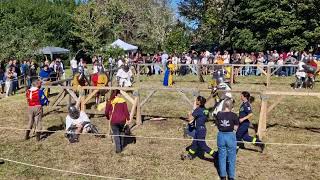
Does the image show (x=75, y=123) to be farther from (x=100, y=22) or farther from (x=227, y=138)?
(x=100, y=22)

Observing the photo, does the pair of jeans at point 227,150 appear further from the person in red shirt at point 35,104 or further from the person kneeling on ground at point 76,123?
the person in red shirt at point 35,104

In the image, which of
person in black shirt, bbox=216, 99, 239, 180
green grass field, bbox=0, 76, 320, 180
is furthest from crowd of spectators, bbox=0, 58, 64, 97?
person in black shirt, bbox=216, 99, 239, 180

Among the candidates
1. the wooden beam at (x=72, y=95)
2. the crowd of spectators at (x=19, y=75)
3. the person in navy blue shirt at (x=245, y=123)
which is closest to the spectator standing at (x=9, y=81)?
the crowd of spectators at (x=19, y=75)

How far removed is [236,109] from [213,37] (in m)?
28.7

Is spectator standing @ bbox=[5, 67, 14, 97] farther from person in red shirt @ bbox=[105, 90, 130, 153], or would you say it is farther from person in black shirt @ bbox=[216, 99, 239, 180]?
person in black shirt @ bbox=[216, 99, 239, 180]

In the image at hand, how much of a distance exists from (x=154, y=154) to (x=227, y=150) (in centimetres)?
238

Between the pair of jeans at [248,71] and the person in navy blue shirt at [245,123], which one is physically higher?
the pair of jeans at [248,71]

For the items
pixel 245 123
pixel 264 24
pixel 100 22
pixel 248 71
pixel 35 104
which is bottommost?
pixel 245 123

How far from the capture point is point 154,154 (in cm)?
1040

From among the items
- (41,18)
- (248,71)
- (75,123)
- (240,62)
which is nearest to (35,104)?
(75,123)

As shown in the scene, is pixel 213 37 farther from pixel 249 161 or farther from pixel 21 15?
pixel 249 161

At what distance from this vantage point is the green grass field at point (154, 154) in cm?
916

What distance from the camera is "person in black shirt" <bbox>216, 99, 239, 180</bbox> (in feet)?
27.3

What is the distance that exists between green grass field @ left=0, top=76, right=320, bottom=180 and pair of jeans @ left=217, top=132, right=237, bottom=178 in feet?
1.56
